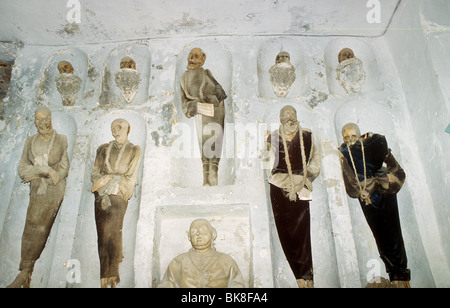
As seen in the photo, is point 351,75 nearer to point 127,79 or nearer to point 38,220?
point 127,79

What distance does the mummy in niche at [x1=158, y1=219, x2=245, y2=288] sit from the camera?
386 cm

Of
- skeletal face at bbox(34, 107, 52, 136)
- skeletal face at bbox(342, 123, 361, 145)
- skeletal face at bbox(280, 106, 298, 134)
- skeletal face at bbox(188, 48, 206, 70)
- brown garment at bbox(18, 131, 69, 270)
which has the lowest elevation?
brown garment at bbox(18, 131, 69, 270)

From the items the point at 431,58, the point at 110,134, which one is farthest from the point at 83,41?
the point at 431,58

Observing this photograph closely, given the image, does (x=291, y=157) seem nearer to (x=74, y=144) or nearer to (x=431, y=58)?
(x=431, y=58)

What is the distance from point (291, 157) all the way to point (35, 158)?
3.42 meters

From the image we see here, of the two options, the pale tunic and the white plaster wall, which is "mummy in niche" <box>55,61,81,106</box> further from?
the pale tunic

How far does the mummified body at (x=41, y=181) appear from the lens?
4.44 m

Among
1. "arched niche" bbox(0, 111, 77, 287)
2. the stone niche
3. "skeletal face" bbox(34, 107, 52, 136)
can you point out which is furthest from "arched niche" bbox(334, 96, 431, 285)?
"skeletal face" bbox(34, 107, 52, 136)

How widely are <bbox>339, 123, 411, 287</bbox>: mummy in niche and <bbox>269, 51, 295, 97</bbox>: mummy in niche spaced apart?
1138 millimetres

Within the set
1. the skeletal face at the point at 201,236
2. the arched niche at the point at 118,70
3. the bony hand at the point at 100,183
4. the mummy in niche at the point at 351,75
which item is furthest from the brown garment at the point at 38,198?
the mummy in niche at the point at 351,75

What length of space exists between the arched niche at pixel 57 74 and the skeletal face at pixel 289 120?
3.04 meters

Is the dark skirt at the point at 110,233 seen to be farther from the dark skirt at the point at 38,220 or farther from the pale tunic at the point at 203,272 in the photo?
the pale tunic at the point at 203,272

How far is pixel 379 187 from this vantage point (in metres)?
4.59

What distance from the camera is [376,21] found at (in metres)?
5.66
